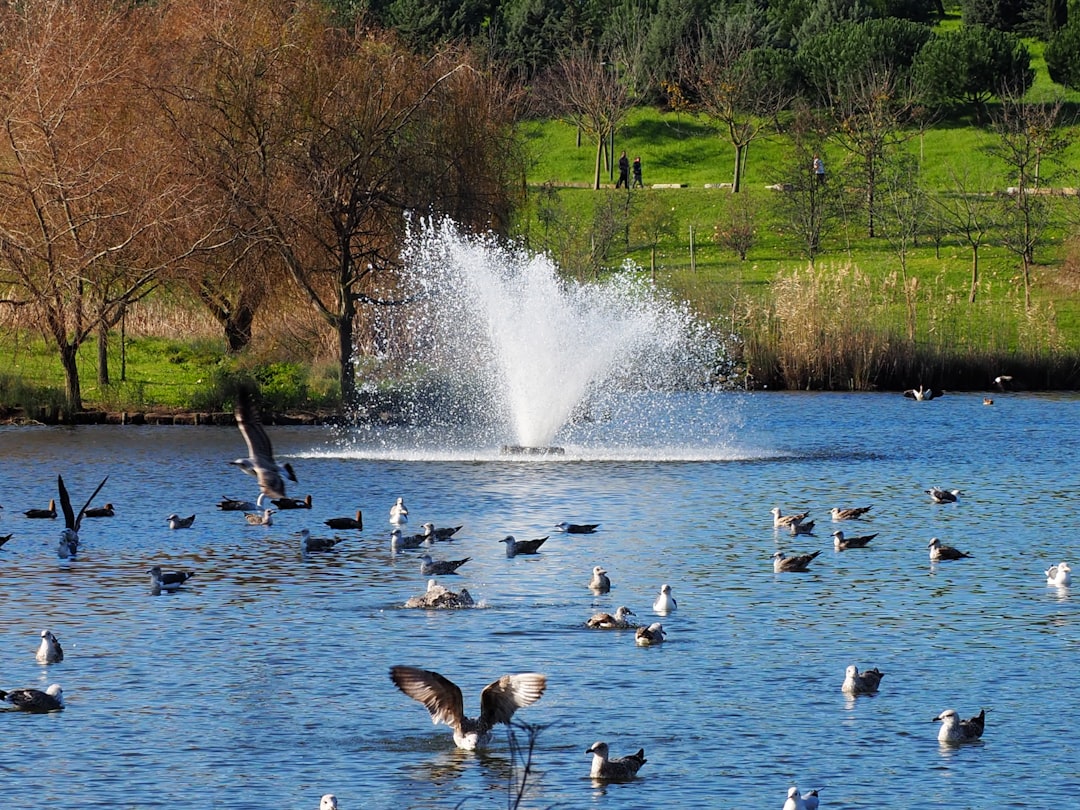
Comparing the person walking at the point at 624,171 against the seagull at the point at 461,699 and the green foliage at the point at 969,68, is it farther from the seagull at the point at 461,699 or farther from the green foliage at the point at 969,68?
the seagull at the point at 461,699

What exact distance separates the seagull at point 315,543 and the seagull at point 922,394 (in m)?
31.9

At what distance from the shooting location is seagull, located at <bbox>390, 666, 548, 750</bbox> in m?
15.5

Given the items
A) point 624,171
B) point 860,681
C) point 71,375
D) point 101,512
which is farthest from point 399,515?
point 624,171

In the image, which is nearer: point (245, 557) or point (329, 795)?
point (329, 795)

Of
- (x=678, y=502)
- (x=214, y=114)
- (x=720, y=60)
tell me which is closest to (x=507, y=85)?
(x=720, y=60)

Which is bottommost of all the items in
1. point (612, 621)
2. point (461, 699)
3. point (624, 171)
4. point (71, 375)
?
point (612, 621)

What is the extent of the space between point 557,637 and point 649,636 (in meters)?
1.30

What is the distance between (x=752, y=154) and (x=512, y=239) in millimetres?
58534

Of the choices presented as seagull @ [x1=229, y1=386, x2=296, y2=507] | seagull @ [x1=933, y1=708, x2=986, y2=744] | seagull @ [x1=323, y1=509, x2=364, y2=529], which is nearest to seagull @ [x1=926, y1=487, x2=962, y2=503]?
seagull @ [x1=323, y1=509, x2=364, y2=529]

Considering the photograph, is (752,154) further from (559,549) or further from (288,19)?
(559,549)

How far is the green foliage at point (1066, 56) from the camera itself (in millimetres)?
110750

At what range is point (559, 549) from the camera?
98.8 feet

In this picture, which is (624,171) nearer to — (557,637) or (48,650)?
(557,637)

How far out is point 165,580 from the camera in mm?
25625
